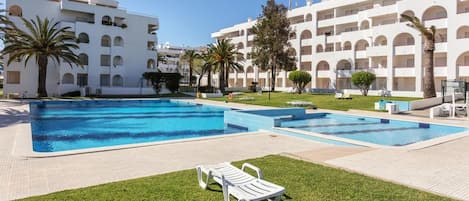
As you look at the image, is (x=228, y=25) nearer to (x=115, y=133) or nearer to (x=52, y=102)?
(x=52, y=102)

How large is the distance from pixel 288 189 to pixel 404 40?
129ft

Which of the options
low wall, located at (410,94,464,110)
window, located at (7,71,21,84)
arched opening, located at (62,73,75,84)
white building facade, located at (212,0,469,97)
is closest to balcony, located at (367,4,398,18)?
white building facade, located at (212,0,469,97)

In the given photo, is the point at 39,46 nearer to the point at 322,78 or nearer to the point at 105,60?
the point at 105,60

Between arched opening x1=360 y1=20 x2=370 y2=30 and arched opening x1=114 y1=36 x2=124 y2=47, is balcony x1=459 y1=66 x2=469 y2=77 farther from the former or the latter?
arched opening x1=114 y1=36 x2=124 y2=47

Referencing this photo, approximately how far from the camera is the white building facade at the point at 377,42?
1303 inches

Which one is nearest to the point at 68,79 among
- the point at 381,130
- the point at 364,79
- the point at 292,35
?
the point at 292,35

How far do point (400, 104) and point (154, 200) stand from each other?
22318mm

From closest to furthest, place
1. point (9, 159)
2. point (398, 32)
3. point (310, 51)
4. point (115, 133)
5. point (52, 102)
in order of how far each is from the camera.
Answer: point (9, 159) → point (115, 133) → point (52, 102) → point (398, 32) → point (310, 51)

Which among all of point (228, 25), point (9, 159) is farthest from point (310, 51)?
point (9, 159)

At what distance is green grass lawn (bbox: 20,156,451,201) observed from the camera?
16.3ft

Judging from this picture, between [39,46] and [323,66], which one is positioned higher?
[39,46]

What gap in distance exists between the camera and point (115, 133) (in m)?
14.8

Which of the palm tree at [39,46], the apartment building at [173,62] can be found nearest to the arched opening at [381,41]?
the palm tree at [39,46]

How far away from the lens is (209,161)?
784 centimetres
